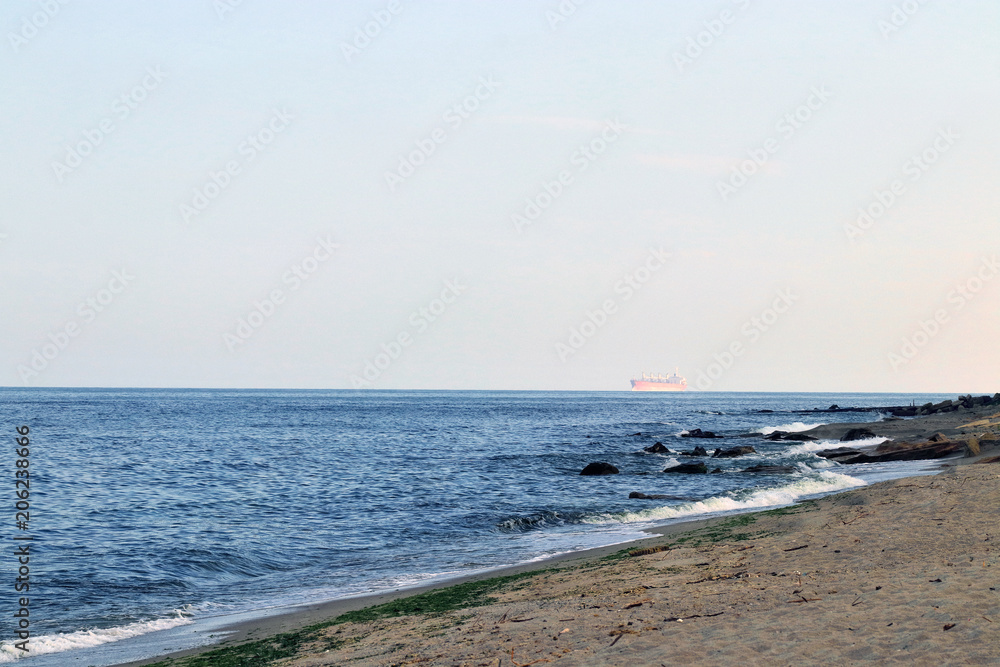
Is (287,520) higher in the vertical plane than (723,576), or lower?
lower

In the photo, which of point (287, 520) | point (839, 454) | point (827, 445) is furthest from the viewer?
point (827, 445)

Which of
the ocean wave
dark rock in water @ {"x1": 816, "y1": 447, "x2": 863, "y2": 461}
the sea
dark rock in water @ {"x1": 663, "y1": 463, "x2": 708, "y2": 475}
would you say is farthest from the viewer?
dark rock in water @ {"x1": 816, "y1": 447, "x2": 863, "y2": 461}

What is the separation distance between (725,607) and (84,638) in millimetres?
10736

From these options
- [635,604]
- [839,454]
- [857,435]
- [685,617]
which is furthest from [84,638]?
[857,435]

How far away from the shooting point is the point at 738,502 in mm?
27031

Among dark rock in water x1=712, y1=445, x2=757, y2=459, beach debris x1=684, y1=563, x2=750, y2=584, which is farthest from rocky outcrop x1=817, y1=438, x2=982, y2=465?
beach debris x1=684, y1=563, x2=750, y2=584

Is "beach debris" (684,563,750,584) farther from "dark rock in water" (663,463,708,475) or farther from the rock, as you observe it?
the rock

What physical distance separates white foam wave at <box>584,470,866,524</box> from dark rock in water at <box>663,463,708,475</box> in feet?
25.6

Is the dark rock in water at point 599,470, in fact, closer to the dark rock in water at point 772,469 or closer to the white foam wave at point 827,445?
the dark rock in water at point 772,469

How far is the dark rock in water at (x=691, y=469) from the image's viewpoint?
126 ft

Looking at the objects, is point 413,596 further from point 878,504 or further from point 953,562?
point 878,504

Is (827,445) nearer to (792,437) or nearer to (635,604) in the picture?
(792,437)

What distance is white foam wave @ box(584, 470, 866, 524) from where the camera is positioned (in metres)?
25.3

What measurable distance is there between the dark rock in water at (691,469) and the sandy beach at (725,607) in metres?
20.9
